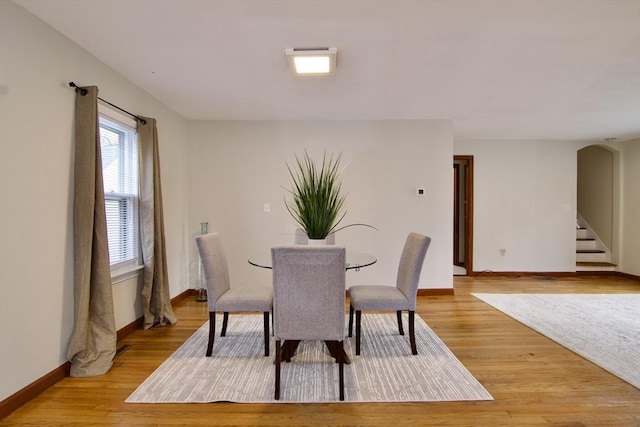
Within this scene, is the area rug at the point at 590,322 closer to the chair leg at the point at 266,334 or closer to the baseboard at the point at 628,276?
the baseboard at the point at 628,276

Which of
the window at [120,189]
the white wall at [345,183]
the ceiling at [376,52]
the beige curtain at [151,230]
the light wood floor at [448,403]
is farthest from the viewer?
the white wall at [345,183]

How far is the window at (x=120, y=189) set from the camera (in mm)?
2789

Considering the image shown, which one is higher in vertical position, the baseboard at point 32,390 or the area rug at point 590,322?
the baseboard at point 32,390

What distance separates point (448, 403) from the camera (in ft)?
6.39

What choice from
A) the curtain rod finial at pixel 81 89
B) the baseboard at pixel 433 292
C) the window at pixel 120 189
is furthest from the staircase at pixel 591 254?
the curtain rod finial at pixel 81 89

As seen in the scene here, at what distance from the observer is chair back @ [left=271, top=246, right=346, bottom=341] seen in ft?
6.36

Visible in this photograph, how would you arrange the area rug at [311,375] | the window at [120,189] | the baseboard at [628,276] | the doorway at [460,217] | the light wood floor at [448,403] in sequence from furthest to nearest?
1. the doorway at [460,217]
2. the baseboard at [628,276]
3. the window at [120,189]
4. the area rug at [311,375]
5. the light wood floor at [448,403]

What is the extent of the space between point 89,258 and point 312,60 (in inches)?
81.5

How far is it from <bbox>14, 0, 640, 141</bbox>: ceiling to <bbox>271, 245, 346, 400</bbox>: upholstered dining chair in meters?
1.39

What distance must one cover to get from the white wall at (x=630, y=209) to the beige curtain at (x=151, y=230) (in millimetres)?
6962

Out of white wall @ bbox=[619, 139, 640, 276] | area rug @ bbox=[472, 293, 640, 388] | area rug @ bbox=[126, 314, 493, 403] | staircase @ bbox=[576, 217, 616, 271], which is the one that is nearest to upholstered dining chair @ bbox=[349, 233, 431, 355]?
area rug @ bbox=[126, 314, 493, 403]

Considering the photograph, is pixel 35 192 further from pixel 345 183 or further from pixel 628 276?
pixel 628 276

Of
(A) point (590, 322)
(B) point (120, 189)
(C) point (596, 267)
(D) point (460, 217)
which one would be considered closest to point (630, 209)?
(C) point (596, 267)

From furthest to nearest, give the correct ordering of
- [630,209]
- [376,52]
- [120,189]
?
1. [630,209]
2. [120,189]
3. [376,52]
